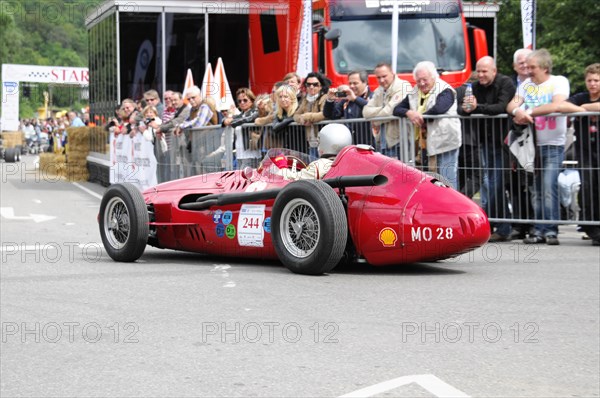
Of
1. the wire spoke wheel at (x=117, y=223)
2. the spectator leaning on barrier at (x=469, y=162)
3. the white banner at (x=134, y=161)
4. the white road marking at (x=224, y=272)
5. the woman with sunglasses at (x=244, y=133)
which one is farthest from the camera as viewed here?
the white banner at (x=134, y=161)

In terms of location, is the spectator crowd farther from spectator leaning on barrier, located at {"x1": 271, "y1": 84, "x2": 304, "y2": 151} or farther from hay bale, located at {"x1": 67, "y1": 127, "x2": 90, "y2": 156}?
hay bale, located at {"x1": 67, "y1": 127, "x2": 90, "y2": 156}

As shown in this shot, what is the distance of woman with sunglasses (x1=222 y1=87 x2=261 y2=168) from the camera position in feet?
46.9

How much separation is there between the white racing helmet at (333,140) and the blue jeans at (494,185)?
9.02 ft

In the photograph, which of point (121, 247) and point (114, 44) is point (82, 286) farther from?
point (114, 44)

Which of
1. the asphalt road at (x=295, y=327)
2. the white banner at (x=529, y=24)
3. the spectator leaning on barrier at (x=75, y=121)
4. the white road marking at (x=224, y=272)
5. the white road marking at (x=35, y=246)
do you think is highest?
the spectator leaning on barrier at (x=75, y=121)

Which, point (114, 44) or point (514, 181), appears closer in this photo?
point (514, 181)

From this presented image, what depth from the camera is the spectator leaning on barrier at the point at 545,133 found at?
11.5m

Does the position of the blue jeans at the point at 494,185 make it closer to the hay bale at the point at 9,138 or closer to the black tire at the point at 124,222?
the black tire at the point at 124,222

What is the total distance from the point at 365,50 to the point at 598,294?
992 cm

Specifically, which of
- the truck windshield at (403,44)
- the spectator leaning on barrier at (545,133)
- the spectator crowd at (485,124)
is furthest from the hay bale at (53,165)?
the spectator leaning on barrier at (545,133)

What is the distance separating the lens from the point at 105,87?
23172 mm

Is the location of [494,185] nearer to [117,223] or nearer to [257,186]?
[257,186]

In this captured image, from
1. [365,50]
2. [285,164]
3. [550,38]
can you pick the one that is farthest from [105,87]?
[550,38]

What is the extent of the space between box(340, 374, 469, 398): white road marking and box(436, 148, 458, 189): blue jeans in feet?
21.1
